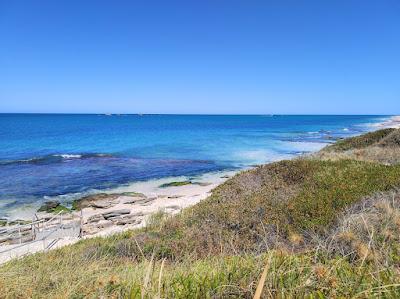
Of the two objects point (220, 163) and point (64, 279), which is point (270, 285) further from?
point (220, 163)

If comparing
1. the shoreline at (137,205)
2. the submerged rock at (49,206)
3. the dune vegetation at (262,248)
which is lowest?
the submerged rock at (49,206)

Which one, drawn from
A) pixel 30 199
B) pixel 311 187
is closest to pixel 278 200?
pixel 311 187

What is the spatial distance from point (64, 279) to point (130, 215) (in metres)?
15.6

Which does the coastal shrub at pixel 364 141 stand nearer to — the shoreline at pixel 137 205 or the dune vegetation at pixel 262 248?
the dune vegetation at pixel 262 248

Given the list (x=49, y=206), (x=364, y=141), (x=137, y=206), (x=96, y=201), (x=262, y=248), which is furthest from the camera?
(x=364, y=141)

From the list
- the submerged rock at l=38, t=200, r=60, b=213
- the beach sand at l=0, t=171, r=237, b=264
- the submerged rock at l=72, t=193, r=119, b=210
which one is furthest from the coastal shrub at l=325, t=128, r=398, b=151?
the submerged rock at l=38, t=200, r=60, b=213

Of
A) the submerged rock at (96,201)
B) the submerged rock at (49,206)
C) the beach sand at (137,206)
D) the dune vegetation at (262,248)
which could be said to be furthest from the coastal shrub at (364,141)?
the submerged rock at (49,206)

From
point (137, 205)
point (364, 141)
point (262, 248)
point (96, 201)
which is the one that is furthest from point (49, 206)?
point (364, 141)

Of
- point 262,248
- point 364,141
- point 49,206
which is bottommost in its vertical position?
point 49,206

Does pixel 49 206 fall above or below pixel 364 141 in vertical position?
below

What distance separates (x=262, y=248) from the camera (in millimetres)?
6637

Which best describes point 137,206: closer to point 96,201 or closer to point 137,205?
point 137,205

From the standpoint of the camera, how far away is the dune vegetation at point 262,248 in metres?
3.22

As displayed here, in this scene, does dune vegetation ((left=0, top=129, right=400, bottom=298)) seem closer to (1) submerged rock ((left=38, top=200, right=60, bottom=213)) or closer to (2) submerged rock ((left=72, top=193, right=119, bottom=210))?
(2) submerged rock ((left=72, top=193, right=119, bottom=210))
